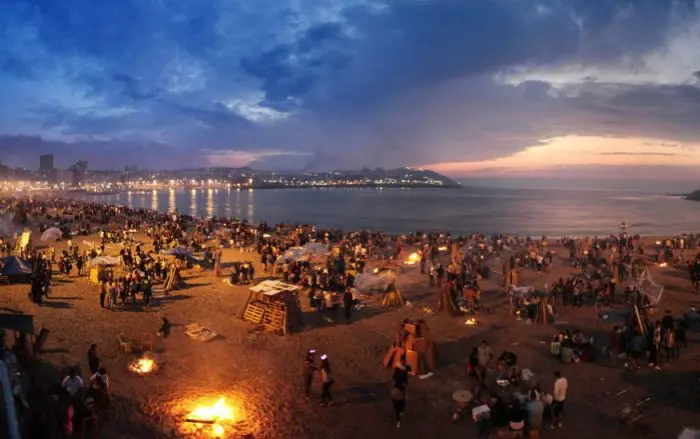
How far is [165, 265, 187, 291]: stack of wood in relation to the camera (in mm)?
20203

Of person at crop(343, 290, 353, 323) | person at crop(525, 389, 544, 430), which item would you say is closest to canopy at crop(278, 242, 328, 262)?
person at crop(343, 290, 353, 323)

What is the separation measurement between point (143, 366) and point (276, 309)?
4.48 m

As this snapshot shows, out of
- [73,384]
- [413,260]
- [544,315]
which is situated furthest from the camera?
[413,260]

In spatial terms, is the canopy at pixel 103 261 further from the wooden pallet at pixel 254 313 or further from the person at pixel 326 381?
the person at pixel 326 381

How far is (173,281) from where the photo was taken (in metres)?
20.3

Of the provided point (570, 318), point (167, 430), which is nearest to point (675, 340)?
point (570, 318)

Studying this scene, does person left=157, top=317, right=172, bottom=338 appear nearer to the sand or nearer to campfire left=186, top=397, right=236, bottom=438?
the sand

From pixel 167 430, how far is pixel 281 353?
4457mm

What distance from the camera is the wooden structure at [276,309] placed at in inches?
587

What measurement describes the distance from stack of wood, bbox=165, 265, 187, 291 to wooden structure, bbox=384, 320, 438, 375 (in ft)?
38.4

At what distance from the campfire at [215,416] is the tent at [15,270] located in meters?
14.6

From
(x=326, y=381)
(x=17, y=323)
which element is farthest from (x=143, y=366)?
(x=326, y=381)

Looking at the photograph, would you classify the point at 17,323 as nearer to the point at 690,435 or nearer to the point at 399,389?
the point at 399,389

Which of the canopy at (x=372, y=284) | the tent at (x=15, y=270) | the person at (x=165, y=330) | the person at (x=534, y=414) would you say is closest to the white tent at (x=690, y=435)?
the person at (x=534, y=414)
